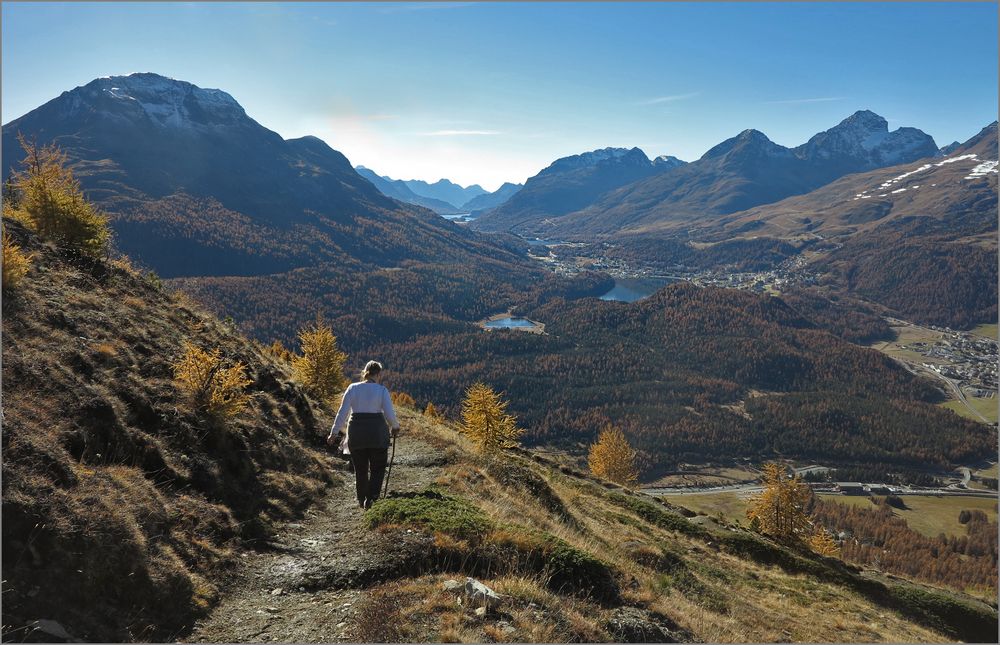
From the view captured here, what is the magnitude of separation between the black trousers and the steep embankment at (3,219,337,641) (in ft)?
6.40

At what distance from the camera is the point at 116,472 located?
9.20 meters

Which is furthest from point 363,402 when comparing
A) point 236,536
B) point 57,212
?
point 57,212

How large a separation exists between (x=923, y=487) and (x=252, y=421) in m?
250

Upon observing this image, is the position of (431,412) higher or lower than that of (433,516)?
lower

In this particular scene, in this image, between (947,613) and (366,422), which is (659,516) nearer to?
(947,613)

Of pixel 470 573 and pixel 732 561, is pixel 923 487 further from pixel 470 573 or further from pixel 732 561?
pixel 470 573

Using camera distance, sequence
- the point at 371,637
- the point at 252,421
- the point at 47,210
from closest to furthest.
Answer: the point at 371,637 < the point at 252,421 < the point at 47,210

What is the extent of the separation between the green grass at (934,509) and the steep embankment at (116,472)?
197 m

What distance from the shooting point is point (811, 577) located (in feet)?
81.4

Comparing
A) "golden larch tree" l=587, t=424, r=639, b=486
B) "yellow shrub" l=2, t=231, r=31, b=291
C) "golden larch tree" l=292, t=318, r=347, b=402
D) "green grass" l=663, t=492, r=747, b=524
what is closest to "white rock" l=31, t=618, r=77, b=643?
"yellow shrub" l=2, t=231, r=31, b=291

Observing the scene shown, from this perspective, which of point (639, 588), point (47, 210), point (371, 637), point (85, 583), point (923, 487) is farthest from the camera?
point (923, 487)

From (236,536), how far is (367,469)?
3.08 m

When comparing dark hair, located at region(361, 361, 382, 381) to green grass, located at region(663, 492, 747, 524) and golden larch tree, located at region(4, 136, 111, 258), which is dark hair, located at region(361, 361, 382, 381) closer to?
golden larch tree, located at region(4, 136, 111, 258)

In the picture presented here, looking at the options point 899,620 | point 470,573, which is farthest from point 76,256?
point 899,620
